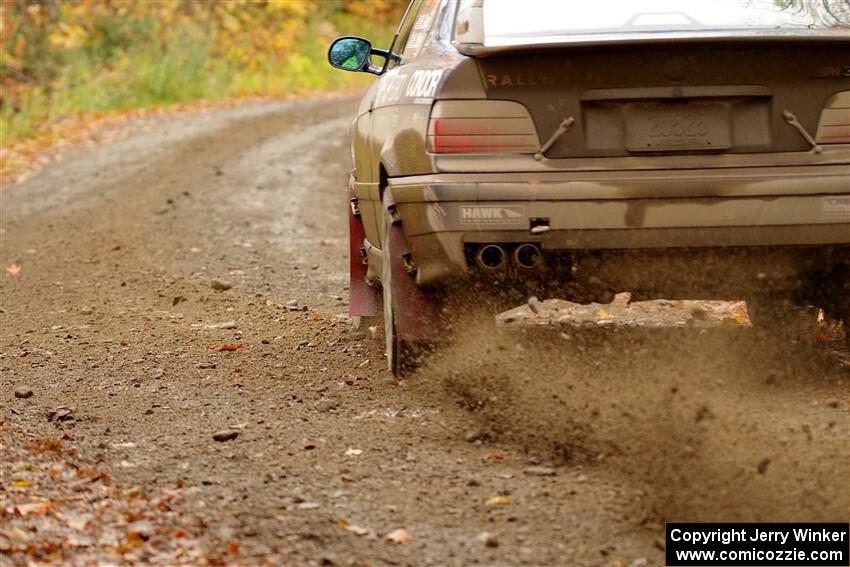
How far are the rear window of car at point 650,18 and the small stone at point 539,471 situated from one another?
1.62 m

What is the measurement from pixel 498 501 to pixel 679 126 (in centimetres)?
171

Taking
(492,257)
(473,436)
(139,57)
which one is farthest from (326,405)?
(139,57)

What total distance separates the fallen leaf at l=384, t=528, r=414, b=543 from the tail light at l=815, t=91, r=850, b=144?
229 cm

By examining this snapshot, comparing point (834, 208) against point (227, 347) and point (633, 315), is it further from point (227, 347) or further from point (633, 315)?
point (227, 347)

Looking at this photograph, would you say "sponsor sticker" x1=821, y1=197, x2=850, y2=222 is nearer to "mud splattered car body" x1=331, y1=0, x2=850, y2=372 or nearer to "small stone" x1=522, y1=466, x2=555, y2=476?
"mud splattered car body" x1=331, y1=0, x2=850, y2=372

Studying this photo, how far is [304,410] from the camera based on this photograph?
550 centimetres

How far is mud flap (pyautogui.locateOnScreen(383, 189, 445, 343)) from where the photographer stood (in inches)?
214

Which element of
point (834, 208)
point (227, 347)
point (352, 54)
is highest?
point (352, 54)

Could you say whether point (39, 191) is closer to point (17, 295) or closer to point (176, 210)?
point (176, 210)

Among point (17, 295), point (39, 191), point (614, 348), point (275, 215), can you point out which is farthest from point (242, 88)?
point (614, 348)

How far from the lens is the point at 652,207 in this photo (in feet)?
16.4

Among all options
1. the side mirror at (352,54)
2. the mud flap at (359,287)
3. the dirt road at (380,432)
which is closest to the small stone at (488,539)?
the dirt road at (380,432)

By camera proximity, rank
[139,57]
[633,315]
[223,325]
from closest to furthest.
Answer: [633,315] < [223,325] < [139,57]

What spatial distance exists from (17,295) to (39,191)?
526 cm
